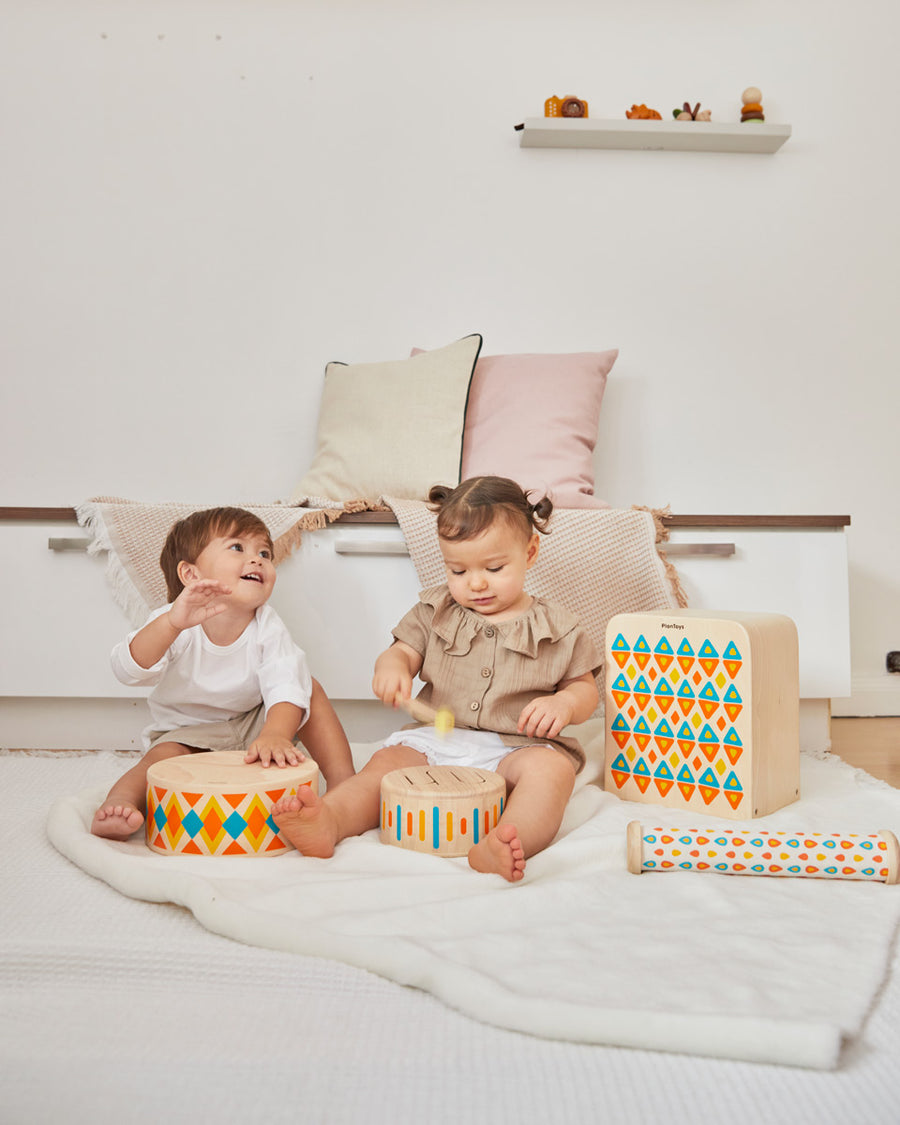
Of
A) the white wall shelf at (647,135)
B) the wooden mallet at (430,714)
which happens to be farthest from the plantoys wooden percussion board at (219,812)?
the white wall shelf at (647,135)

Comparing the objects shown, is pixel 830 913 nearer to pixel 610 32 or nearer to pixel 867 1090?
pixel 867 1090

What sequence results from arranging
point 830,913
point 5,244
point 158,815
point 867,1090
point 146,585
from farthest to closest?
point 5,244, point 146,585, point 158,815, point 830,913, point 867,1090

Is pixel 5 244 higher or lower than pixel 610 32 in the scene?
lower

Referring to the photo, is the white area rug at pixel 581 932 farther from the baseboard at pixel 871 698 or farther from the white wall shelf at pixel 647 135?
the white wall shelf at pixel 647 135

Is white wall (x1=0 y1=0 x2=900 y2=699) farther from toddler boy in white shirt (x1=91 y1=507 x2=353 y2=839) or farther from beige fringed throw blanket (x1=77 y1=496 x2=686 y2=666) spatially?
toddler boy in white shirt (x1=91 y1=507 x2=353 y2=839)

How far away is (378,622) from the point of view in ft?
5.62

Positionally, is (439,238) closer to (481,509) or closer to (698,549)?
→ (698,549)

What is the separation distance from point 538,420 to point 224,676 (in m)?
0.95

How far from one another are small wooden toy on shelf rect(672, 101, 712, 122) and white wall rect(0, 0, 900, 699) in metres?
0.10

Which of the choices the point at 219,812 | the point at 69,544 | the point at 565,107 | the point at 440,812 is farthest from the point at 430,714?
the point at 565,107

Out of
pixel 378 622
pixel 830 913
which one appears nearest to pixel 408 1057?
pixel 830 913

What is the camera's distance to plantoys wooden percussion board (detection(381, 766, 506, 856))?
3.44 ft

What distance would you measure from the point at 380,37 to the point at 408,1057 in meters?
2.27

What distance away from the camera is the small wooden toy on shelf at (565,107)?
2.16 m
